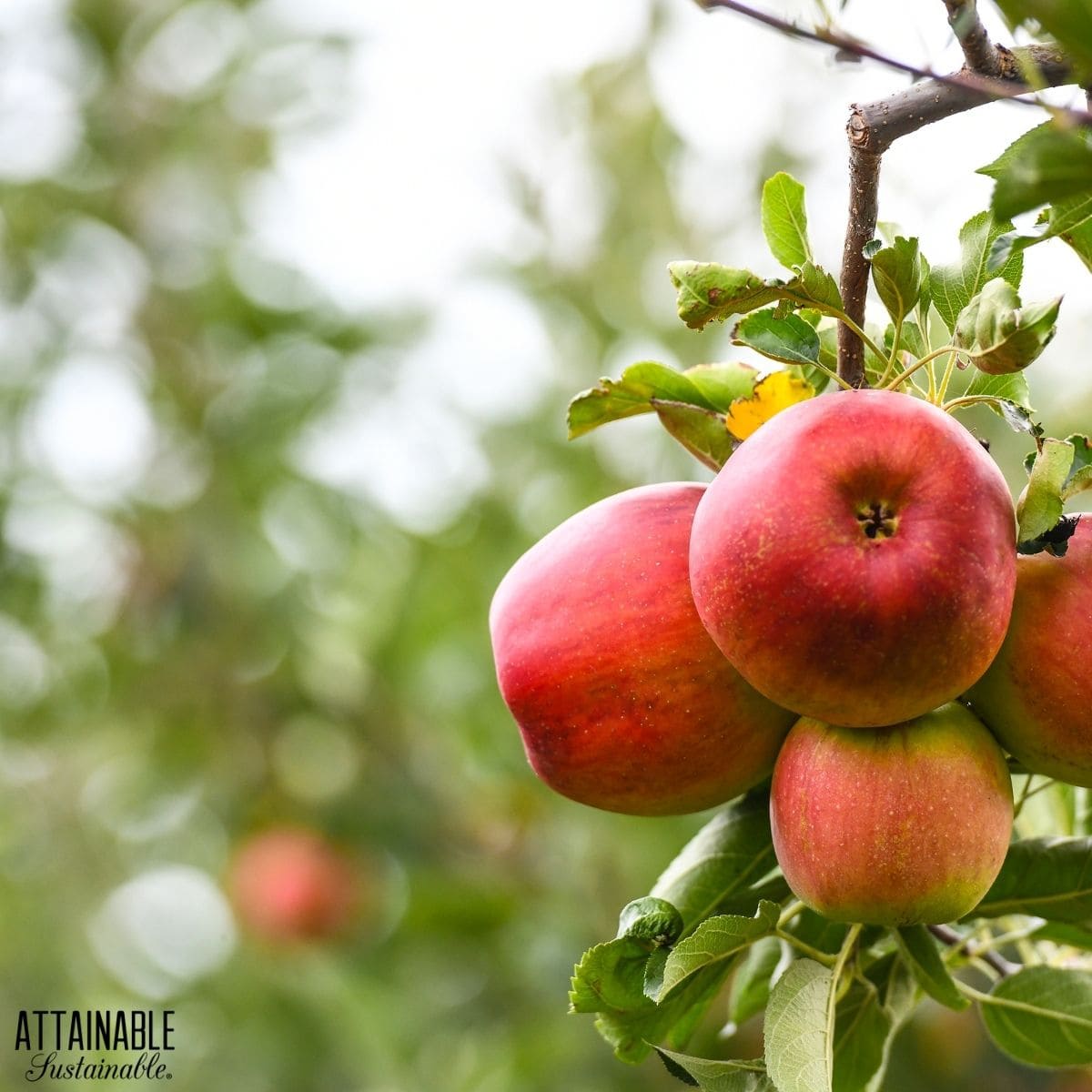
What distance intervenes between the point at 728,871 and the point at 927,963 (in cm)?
15

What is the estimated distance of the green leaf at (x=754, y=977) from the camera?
107cm

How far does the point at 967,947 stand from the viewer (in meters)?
1.07

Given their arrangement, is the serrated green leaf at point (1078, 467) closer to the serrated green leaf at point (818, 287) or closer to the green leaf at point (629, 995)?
the serrated green leaf at point (818, 287)

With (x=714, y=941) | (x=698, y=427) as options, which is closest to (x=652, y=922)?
(x=714, y=941)

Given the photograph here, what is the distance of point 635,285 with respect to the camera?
3215mm

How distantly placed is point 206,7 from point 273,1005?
9.44 ft

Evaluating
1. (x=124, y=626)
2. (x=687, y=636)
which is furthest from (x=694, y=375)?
(x=124, y=626)

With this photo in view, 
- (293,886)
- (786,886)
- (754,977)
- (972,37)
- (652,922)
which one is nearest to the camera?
(972,37)

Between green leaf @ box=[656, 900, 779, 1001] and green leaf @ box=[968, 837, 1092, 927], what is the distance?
0.19m

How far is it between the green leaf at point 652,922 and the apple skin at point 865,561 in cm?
21

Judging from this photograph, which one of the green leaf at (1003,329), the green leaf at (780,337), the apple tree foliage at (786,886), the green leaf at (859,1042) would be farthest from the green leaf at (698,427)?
the green leaf at (859,1042)

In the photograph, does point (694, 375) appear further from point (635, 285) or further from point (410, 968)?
point (410, 968)

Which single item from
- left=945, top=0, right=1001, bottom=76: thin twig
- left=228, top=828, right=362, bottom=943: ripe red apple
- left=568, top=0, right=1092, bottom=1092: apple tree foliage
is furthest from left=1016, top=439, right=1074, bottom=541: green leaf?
left=228, top=828, right=362, bottom=943: ripe red apple

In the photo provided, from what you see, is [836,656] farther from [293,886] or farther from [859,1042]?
[293,886]
